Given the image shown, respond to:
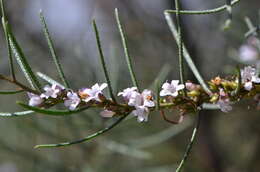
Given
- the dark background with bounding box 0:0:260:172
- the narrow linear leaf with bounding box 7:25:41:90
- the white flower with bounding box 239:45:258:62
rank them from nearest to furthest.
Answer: the narrow linear leaf with bounding box 7:25:41:90, the white flower with bounding box 239:45:258:62, the dark background with bounding box 0:0:260:172

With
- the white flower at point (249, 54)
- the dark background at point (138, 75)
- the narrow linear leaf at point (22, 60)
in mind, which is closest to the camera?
the narrow linear leaf at point (22, 60)

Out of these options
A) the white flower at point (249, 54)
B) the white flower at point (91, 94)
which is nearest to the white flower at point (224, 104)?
the white flower at point (91, 94)

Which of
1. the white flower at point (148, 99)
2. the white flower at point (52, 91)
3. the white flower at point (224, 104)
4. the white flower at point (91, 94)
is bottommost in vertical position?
the white flower at point (224, 104)

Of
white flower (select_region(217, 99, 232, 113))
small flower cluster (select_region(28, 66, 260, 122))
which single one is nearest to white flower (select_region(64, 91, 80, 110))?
small flower cluster (select_region(28, 66, 260, 122))

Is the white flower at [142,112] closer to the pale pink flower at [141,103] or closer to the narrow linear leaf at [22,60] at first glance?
the pale pink flower at [141,103]

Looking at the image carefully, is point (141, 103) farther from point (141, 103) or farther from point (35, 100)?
point (35, 100)

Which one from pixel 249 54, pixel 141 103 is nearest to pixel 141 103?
pixel 141 103

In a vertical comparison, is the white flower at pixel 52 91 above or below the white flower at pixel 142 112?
above

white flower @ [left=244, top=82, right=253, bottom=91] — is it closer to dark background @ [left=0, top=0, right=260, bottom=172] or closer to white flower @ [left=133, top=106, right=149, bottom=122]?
white flower @ [left=133, top=106, right=149, bottom=122]
